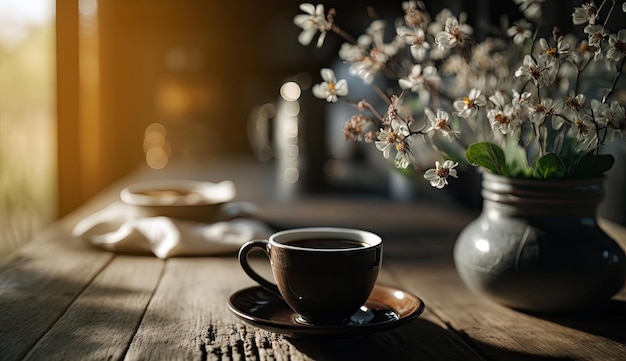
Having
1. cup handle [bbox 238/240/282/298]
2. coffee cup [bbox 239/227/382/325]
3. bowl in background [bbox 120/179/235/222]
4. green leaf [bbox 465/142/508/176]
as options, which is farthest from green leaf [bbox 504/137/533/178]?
bowl in background [bbox 120/179/235/222]

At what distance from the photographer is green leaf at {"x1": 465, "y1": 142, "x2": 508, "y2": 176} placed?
31.4 inches

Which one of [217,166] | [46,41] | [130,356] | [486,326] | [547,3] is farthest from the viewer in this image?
[46,41]

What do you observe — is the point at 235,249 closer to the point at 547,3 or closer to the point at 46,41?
the point at 547,3

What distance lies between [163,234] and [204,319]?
0.42m

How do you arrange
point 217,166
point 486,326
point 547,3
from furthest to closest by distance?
point 217,166 < point 547,3 < point 486,326

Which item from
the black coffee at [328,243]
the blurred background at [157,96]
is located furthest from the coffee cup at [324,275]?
the blurred background at [157,96]

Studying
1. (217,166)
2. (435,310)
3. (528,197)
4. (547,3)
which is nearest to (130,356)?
(435,310)

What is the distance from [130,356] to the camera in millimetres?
674

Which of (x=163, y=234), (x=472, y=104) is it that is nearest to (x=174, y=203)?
(x=163, y=234)

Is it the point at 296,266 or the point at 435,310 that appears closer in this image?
the point at 296,266

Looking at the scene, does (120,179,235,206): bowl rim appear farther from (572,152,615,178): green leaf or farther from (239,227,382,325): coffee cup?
(572,152,615,178): green leaf

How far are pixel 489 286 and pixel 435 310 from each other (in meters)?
0.07

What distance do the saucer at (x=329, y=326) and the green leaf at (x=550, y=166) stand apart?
213mm

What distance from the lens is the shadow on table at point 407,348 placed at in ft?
2.25
